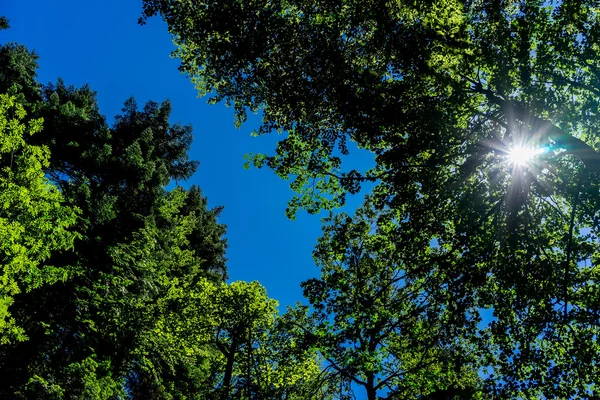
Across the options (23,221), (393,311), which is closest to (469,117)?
(393,311)

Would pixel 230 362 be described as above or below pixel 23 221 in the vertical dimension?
below

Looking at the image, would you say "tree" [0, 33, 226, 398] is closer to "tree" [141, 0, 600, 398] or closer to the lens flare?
"tree" [141, 0, 600, 398]

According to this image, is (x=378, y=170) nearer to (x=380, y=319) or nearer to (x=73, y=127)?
(x=380, y=319)

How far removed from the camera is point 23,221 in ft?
43.3

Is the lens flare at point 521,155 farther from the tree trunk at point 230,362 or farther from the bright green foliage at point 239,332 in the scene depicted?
the tree trunk at point 230,362

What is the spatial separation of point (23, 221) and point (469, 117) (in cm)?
1639

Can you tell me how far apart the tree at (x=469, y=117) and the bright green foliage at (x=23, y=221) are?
27.4ft

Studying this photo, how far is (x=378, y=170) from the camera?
11.0 meters

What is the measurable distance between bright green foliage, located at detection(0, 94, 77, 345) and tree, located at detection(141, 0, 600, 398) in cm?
835

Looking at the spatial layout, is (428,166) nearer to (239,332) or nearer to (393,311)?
(393,311)

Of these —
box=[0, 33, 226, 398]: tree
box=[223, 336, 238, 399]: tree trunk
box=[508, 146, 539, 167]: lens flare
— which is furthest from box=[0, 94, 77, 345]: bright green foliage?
box=[508, 146, 539, 167]: lens flare

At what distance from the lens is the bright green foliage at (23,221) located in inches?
459

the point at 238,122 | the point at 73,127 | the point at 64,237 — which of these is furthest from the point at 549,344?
the point at 73,127

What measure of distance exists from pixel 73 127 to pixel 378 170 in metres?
21.0
